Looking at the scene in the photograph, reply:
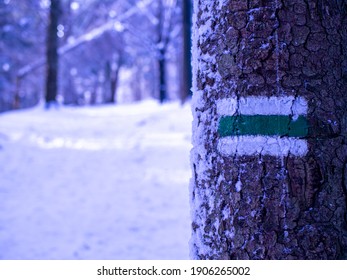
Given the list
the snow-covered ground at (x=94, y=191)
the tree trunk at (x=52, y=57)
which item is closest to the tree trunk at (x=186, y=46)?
the snow-covered ground at (x=94, y=191)

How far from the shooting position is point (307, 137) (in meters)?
1.00

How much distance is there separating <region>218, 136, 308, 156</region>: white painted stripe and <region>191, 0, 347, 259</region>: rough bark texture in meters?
0.02

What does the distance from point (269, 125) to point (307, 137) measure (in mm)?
113

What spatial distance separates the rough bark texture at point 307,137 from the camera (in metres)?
1.00

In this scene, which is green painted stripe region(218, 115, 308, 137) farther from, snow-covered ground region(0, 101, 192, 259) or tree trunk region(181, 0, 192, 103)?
tree trunk region(181, 0, 192, 103)

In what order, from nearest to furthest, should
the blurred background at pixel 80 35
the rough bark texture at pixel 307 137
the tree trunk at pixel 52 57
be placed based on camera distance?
the rough bark texture at pixel 307 137 < the tree trunk at pixel 52 57 < the blurred background at pixel 80 35

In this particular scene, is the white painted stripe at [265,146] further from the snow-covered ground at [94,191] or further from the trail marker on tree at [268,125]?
the snow-covered ground at [94,191]

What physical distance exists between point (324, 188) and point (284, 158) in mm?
146

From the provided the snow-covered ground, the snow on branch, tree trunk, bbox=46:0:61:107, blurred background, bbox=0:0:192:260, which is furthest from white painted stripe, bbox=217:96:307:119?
the snow on branch

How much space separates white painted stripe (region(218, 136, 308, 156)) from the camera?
100 centimetres

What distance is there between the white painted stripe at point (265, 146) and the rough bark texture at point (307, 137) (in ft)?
0.06

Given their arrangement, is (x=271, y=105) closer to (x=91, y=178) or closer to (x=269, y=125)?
(x=269, y=125)

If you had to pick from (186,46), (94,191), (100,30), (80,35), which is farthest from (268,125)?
(80,35)
